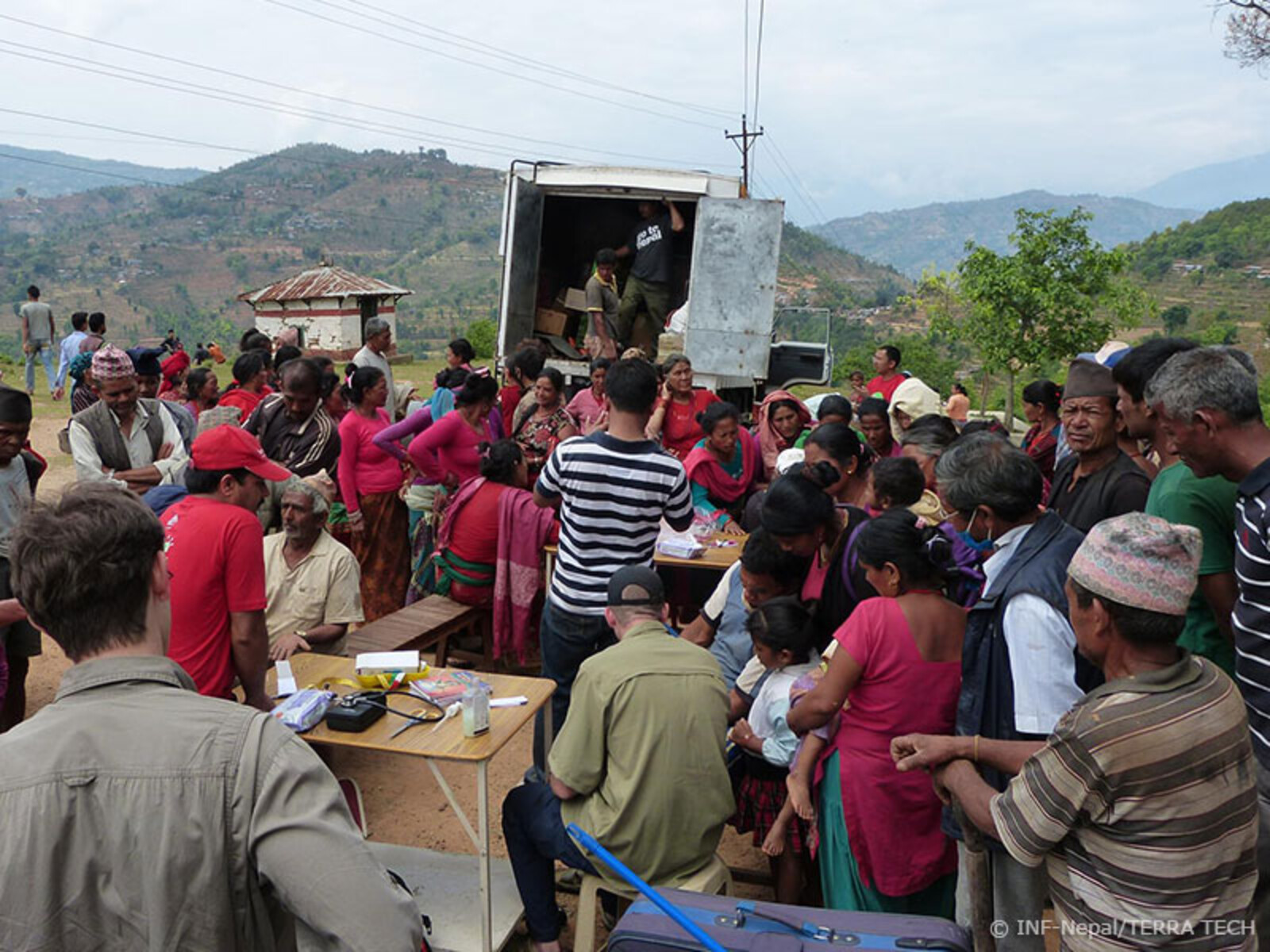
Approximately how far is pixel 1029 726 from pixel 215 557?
2.30 metres

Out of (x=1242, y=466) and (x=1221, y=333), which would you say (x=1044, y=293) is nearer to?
(x=1221, y=333)

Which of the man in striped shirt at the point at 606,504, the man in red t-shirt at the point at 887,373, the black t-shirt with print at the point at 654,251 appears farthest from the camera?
the black t-shirt with print at the point at 654,251

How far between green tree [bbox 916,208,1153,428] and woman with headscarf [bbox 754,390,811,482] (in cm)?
1190

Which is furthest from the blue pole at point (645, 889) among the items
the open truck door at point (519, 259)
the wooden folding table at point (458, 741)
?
the open truck door at point (519, 259)

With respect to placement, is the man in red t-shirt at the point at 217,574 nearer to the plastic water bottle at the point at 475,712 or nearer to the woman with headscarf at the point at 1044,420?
the plastic water bottle at the point at 475,712

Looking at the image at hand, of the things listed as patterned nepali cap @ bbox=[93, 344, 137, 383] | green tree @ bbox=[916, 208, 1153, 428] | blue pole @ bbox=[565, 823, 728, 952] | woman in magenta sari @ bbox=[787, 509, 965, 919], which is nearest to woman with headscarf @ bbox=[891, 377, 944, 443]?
woman in magenta sari @ bbox=[787, 509, 965, 919]

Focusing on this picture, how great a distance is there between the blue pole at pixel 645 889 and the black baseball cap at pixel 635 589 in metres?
0.71

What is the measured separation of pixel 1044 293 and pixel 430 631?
14609mm

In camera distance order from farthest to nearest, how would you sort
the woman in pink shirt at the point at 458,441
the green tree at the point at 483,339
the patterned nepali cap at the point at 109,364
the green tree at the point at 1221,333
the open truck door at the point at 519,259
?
the green tree at the point at 1221,333
the green tree at the point at 483,339
the open truck door at the point at 519,259
the woman in pink shirt at the point at 458,441
the patterned nepali cap at the point at 109,364

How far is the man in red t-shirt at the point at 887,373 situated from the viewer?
27.5 feet

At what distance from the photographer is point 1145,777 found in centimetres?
175

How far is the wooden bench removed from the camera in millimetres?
4605

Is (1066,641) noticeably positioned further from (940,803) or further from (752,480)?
(752,480)

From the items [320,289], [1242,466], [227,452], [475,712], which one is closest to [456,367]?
[227,452]
